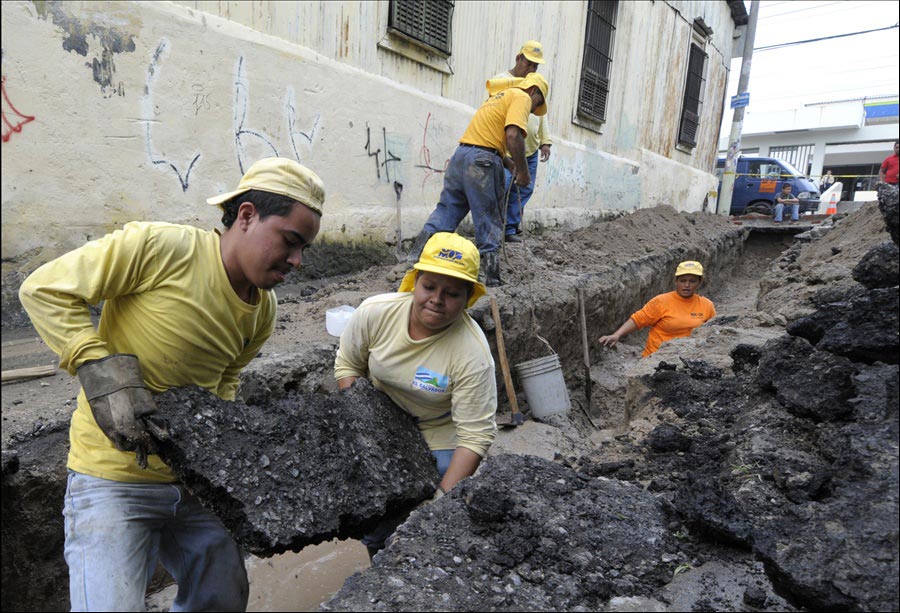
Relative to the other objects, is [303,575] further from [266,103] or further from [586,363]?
[266,103]

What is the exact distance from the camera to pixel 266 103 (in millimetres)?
5461

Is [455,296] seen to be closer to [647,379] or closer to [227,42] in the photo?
[647,379]

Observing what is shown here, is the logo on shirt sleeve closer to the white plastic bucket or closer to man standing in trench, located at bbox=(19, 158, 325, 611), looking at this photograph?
man standing in trench, located at bbox=(19, 158, 325, 611)

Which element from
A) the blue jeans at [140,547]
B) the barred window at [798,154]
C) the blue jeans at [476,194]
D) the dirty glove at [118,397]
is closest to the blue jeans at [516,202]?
the blue jeans at [476,194]

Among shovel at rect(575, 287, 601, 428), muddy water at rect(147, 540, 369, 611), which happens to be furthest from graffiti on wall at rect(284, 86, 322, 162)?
muddy water at rect(147, 540, 369, 611)

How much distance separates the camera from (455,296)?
2502 mm

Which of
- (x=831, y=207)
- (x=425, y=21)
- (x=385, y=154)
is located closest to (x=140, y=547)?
(x=385, y=154)

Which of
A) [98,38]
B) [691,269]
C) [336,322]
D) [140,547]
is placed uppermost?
[98,38]

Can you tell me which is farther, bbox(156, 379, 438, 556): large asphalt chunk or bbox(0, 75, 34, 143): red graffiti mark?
bbox(0, 75, 34, 143): red graffiti mark

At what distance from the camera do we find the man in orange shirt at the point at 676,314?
5.64 m

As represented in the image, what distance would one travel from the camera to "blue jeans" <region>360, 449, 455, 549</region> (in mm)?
2461

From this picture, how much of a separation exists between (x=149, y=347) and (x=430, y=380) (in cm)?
119

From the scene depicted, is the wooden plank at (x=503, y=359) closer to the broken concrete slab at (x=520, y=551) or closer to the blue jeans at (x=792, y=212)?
the broken concrete slab at (x=520, y=551)

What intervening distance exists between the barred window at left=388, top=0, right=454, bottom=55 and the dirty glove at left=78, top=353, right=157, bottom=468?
5.91 metres
